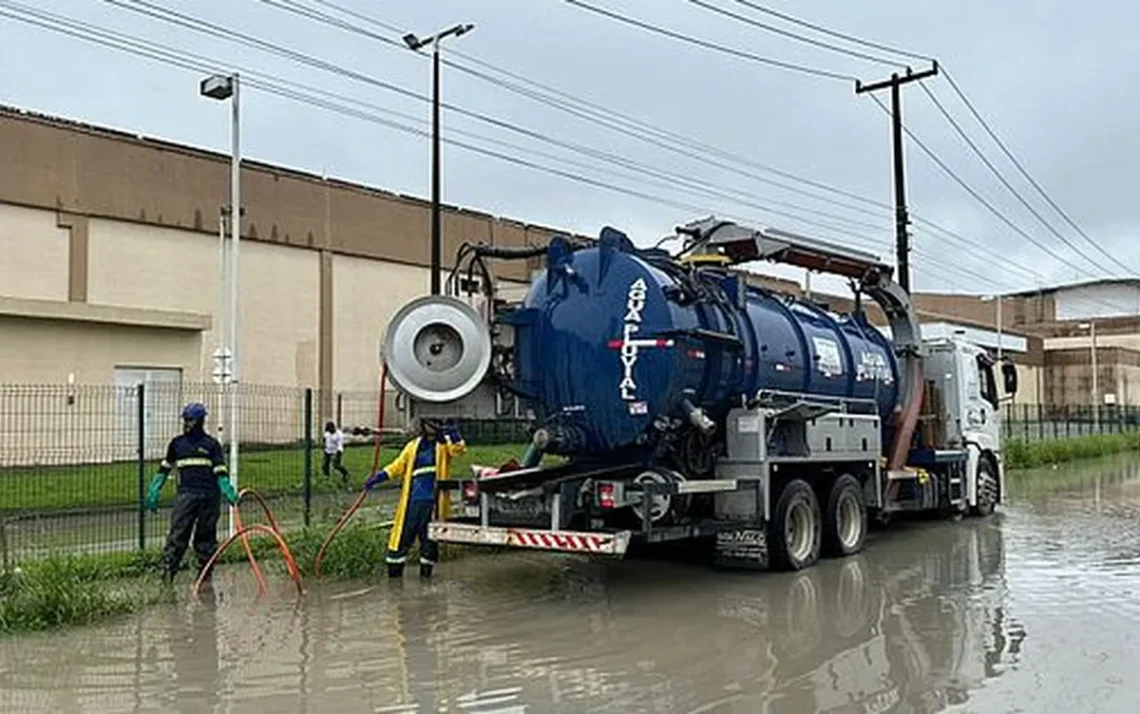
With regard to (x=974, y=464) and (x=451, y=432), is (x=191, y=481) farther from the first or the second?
(x=974, y=464)

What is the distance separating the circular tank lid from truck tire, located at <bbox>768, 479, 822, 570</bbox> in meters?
3.62

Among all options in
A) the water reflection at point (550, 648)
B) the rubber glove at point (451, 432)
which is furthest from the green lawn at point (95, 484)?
the water reflection at point (550, 648)

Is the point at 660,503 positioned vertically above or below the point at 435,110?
below

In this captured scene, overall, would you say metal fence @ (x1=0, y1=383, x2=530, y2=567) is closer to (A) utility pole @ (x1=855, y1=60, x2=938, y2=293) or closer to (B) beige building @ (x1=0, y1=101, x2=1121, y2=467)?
A: (B) beige building @ (x1=0, y1=101, x2=1121, y2=467)

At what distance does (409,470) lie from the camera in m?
12.4

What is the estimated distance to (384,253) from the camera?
43.2 m

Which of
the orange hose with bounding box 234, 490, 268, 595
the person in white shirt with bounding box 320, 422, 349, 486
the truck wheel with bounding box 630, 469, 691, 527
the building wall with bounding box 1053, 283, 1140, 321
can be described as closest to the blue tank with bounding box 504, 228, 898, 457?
the truck wheel with bounding box 630, 469, 691, 527

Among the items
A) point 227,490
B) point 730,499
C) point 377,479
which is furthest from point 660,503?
point 227,490

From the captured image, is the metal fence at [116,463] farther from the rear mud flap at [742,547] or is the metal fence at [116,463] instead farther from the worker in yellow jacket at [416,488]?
the rear mud flap at [742,547]

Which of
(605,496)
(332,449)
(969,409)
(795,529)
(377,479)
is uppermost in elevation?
(969,409)

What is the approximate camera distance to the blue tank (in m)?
11.5

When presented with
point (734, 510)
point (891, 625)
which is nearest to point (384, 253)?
point (734, 510)

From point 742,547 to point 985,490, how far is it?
8.31 meters

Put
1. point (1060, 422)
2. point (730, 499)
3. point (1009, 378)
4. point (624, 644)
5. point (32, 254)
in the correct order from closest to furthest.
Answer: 1. point (624, 644)
2. point (730, 499)
3. point (1009, 378)
4. point (32, 254)
5. point (1060, 422)
